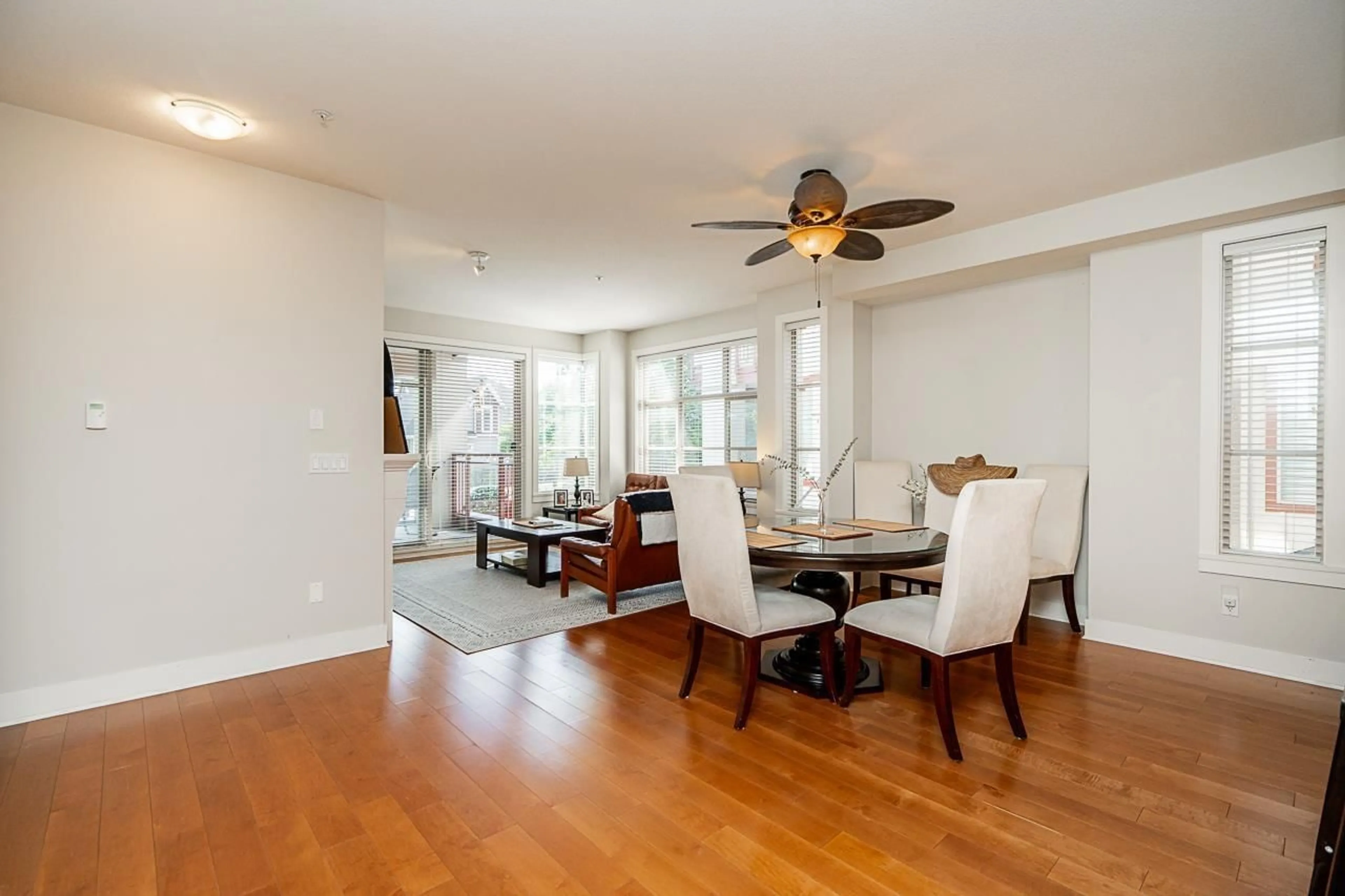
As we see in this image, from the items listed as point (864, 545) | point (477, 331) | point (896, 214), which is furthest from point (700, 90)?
point (477, 331)

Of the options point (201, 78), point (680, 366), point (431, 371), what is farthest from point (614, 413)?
point (201, 78)

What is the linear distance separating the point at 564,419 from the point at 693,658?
5.37m

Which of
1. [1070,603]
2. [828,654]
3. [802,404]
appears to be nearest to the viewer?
[828,654]

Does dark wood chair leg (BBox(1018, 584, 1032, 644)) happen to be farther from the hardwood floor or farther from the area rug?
the area rug

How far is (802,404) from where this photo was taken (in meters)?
5.65

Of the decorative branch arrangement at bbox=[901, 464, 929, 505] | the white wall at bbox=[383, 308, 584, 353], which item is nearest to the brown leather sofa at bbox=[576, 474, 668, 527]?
the white wall at bbox=[383, 308, 584, 353]

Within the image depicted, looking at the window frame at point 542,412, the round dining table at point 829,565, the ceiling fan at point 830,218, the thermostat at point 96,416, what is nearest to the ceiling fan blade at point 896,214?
the ceiling fan at point 830,218

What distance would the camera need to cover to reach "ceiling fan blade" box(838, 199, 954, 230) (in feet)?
9.27

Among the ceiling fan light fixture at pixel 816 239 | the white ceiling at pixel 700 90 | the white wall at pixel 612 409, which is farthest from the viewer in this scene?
the white wall at pixel 612 409

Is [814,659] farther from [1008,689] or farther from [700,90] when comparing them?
[700,90]

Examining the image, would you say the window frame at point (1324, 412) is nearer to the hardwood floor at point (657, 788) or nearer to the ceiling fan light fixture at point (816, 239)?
the hardwood floor at point (657, 788)

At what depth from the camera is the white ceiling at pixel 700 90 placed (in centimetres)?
211

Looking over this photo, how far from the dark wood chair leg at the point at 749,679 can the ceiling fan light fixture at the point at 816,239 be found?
1914 millimetres

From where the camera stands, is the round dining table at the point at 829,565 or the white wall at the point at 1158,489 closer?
the round dining table at the point at 829,565
